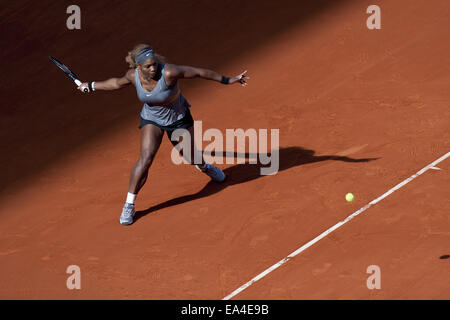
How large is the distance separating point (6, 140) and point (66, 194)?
6.66 ft

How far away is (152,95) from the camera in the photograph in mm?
9992

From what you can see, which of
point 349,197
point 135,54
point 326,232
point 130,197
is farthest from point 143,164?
point 349,197

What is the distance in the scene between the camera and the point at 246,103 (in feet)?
43.1

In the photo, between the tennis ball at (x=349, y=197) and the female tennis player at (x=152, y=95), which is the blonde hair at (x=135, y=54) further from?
the tennis ball at (x=349, y=197)

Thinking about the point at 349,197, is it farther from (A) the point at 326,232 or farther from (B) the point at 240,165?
(B) the point at 240,165

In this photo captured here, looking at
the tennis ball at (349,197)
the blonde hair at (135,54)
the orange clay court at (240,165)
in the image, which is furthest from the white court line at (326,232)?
the blonde hair at (135,54)

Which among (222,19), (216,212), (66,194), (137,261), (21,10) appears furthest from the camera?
(21,10)

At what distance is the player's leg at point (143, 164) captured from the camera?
1027 cm

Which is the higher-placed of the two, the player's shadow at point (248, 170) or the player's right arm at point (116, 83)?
the player's right arm at point (116, 83)

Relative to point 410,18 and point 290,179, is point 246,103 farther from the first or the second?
point 410,18

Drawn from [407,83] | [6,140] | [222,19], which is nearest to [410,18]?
[407,83]

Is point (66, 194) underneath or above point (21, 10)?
underneath

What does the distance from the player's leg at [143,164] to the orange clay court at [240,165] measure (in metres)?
0.21

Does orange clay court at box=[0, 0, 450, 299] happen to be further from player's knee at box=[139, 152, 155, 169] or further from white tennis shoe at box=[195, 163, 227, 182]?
player's knee at box=[139, 152, 155, 169]
